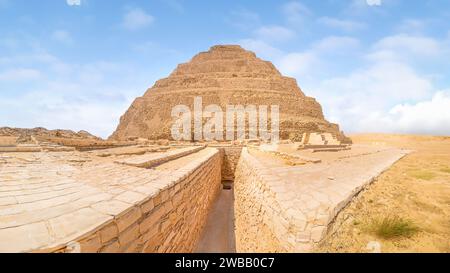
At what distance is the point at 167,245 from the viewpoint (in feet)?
11.7

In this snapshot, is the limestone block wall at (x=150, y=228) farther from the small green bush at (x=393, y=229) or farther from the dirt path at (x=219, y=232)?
the small green bush at (x=393, y=229)

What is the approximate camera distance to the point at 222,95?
123 ft

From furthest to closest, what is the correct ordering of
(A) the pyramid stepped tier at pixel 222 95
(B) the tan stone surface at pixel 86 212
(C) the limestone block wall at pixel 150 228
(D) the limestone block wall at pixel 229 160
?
(A) the pyramid stepped tier at pixel 222 95 < (D) the limestone block wall at pixel 229 160 < (C) the limestone block wall at pixel 150 228 < (B) the tan stone surface at pixel 86 212

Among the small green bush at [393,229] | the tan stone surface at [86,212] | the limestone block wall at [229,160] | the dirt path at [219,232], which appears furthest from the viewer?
the limestone block wall at [229,160]

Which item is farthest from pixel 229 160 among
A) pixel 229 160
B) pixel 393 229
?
pixel 393 229

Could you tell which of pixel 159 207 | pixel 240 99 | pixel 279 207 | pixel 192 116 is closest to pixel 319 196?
pixel 279 207

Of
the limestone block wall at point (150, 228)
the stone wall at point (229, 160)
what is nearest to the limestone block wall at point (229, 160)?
the stone wall at point (229, 160)

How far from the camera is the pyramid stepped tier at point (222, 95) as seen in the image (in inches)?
1404

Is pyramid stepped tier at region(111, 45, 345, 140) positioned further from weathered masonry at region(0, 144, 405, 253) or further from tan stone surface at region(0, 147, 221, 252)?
tan stone surface at region(0, 147, 221, 252)

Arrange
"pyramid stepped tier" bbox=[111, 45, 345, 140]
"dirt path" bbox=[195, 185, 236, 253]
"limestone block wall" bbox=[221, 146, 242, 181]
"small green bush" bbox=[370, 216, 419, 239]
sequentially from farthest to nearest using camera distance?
1. "pyramid stepped tier" bbox=[111, 45, 345, 140]
2. "limestone block wall" bbox=[221, 146, 242, 181]
3. "dirt path" bbox=[195, 185, 236, 253]
4. "small green bush" bbox=[370, 216, 419, 239]

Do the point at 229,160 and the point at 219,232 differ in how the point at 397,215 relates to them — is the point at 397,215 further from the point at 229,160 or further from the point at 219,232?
the point at 229,160

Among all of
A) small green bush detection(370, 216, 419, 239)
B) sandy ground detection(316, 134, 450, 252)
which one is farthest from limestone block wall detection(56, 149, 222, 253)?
small green bush detection(370, 216, 419, 239)

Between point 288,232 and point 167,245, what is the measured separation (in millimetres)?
2044

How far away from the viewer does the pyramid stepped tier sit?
3566 cm
